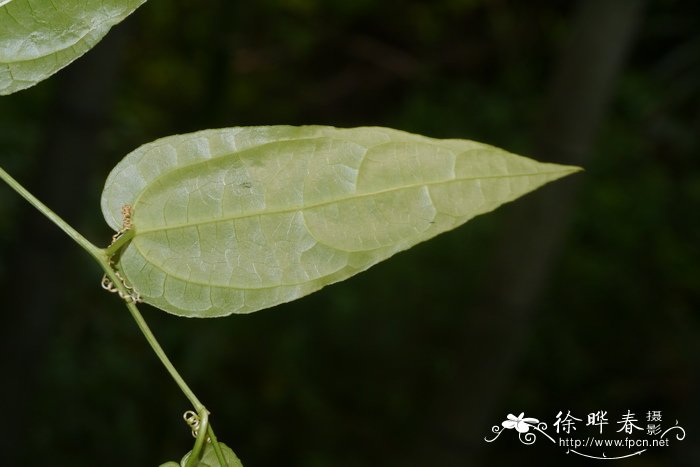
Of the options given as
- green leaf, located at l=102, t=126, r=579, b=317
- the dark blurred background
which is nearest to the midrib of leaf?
green leaf, located at l=102, t=126, r=579, b=317

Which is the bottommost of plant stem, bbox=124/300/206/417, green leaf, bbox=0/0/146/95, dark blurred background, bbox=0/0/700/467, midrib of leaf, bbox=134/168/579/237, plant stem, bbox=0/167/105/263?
plant stem, bbox=124/300/206/417

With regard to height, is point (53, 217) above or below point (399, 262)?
below

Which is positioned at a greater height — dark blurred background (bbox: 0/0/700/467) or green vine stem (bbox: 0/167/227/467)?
dark blurred background (bbox: 0/0/700/467)

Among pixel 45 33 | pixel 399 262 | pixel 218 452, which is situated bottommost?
pixel 218 452

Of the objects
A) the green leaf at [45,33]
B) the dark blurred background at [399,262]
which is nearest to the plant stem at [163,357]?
the green leaf at [45,33]

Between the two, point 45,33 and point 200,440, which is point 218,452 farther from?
point 45,33

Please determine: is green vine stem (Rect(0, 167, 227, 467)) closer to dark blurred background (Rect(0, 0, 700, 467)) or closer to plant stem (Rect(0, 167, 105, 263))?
plant stem (Rect(0, 167, 105, 263))

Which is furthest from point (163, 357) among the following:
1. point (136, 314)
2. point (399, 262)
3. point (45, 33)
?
point (399, 262)

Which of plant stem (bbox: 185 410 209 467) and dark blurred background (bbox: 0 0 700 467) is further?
dark blurred background (bbox: 0 0 700 467)
